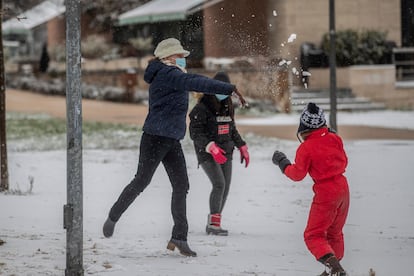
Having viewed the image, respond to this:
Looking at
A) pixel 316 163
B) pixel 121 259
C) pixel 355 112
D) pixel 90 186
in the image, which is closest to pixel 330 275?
pixel 316 163

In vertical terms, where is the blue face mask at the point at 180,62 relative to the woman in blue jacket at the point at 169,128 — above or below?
above

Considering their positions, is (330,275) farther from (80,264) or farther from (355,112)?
(355,112)

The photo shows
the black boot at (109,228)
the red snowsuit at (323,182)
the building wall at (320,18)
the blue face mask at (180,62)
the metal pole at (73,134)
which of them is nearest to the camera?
the metal pole at (73,134)

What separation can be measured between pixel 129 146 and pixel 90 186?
5.25m

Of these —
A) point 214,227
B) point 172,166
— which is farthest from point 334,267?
point 214,227

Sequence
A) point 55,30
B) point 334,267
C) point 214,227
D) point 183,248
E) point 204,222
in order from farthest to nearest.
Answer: point 55,30 → point 204,222 → point 214,227 → point 183,248 → point 334,267

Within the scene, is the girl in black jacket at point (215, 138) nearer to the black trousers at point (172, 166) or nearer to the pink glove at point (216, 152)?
the pink glove at point (216, 152)

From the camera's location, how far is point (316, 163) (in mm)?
6484

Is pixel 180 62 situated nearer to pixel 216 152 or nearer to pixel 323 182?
pixel 216 152

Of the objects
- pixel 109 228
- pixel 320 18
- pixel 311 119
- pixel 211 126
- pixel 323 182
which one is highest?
pixel 320 18

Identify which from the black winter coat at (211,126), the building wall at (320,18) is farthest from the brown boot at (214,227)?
the building wall at (320,18)

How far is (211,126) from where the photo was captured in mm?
8555

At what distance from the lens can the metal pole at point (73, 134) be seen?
5941mm

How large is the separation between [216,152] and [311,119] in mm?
1621
